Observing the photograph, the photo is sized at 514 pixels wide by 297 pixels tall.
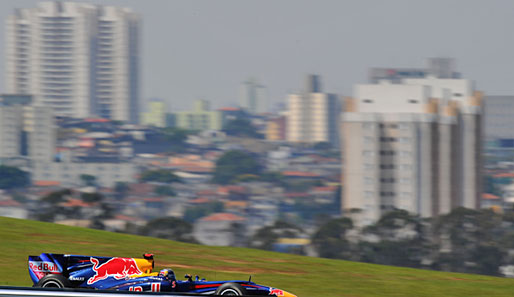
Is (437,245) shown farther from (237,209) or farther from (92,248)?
(237,209)

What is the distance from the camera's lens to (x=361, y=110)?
133875 millimetres

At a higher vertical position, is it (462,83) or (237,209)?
(462,83)

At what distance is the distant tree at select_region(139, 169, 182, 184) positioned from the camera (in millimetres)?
160875

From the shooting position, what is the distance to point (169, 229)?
2231 inches

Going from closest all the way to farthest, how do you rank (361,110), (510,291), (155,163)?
(510,291) → (361,110) → (155,163)

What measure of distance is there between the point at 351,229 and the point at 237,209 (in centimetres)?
7510

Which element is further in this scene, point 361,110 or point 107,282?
point 361,110

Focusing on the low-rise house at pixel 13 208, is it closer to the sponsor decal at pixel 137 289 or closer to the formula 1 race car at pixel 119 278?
the formula 1 race car at pixel 119 278

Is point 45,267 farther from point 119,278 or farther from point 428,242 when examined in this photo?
point 428,242

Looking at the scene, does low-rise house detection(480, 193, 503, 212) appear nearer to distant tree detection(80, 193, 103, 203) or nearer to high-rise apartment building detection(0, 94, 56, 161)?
distant tree detection(80, 193, 103, 203)

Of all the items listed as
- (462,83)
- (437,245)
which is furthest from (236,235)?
(462,83)

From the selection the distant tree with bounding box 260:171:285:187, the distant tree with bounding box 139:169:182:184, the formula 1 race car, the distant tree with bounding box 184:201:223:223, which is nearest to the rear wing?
the formula 1 race car

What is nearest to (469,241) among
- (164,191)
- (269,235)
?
(269,235)

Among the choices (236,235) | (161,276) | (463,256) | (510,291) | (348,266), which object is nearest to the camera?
(161,276)
